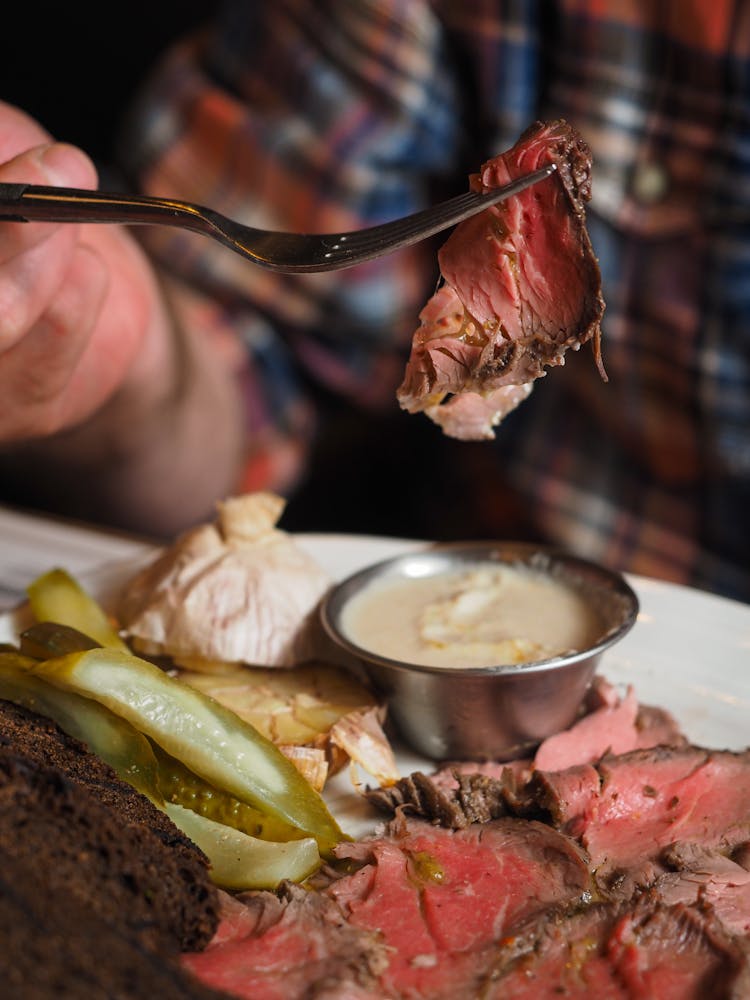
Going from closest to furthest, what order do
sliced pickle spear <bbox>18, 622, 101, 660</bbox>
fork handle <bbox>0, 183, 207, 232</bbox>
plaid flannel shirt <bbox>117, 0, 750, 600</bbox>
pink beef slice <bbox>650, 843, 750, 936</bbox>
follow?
pink beef slice <bbox>650, 843, 750, 936</bbox>
fork handle <bbox>0, 183, 207, 232</bbox>
sliced pickle spear <bbox>18, 622, 101, 660</bbox>
plaid flannel shirt <bbox>117, 0, 750, 600</bbox>

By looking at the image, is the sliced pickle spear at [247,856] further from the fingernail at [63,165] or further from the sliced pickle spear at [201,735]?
the fingernail at [63,165]

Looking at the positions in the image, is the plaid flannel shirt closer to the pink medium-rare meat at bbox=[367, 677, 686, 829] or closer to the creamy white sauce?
the creamy white sauce

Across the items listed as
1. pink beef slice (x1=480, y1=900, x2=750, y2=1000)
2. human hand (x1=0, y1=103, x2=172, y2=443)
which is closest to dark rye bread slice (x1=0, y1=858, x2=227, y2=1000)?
pink beef slice (x1=480, y1=900, x2=750, y2=1000)

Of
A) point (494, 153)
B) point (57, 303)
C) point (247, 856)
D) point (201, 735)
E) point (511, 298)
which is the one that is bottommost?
point (247, 856)

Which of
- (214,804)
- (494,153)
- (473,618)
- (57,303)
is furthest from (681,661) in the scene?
(494,153)

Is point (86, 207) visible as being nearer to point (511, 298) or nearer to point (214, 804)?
point (511, 298)

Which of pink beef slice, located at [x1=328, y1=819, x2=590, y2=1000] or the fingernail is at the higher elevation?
the fingernail
